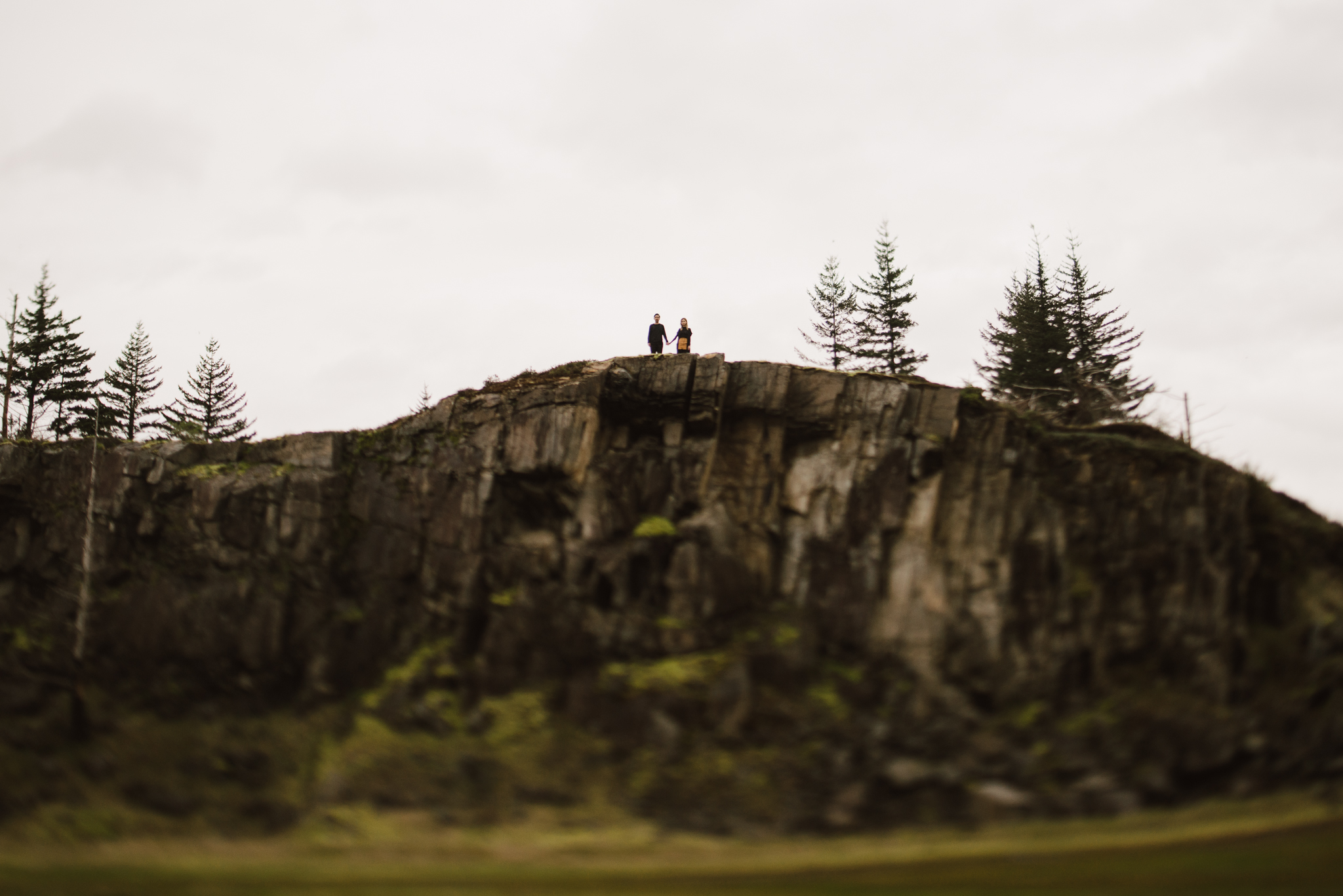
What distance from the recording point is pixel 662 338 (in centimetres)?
2666

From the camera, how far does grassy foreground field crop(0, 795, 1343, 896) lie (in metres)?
14.2

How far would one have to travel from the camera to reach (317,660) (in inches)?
872

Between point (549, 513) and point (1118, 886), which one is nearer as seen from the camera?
point (1118, 886)

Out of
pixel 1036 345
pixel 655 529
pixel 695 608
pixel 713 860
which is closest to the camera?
pixel 713 860

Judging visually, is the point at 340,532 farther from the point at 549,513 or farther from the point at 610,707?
the point at 610,707

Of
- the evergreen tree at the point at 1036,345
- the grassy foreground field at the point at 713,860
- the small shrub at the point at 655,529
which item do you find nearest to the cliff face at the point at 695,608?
the small shrub at the point at 655,529

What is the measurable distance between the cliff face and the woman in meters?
2.16

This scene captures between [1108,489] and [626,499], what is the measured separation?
11.9 m

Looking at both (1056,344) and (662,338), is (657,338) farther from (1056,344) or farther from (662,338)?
(1056,344)

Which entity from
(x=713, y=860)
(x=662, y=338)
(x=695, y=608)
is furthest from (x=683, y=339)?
(x=713, y=860)

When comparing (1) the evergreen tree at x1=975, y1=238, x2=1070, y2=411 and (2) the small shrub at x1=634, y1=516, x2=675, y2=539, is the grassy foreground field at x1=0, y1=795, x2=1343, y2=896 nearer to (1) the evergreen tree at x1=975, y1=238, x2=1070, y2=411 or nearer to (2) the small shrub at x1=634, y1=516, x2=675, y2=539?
(2) the small shrub at x1=634, y1=516, x2=675, y2=539

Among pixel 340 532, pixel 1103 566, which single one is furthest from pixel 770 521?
pixel 340 532

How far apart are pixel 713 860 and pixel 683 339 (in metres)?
14.6

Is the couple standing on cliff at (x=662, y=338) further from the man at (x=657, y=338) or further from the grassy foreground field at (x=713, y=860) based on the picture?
the grassy foreground field at (x=713, y=860)
